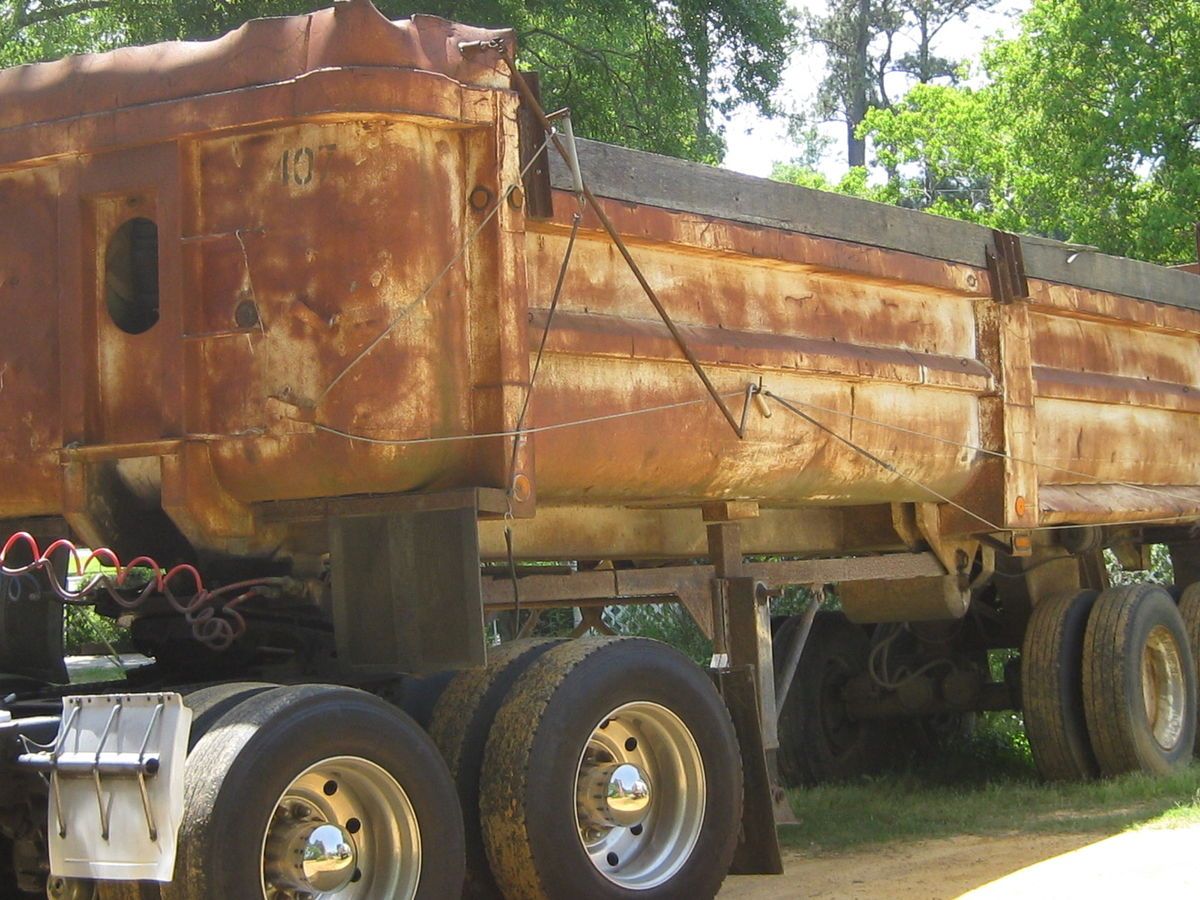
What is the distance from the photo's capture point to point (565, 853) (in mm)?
5406

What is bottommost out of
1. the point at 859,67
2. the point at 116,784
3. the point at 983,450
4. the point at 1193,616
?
the point at 116,784

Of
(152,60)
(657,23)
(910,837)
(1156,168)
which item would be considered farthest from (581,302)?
(1156,168)

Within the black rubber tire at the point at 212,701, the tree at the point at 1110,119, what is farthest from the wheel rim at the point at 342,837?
the tree at the point at 1110,119

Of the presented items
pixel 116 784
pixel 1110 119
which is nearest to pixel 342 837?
pixel 116 784

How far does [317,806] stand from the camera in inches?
191

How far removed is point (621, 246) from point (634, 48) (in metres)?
12.1

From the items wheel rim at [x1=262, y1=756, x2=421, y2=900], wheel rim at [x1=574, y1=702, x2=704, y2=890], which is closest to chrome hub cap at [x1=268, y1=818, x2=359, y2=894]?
wheel rim at [x1=262, y1=756, x2=421, y2=900]

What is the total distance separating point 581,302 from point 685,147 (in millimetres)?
12248

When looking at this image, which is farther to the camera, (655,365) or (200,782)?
(655,365)

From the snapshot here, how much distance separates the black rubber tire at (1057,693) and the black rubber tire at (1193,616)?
1.21m

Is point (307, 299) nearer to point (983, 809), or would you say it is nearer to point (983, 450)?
point (983, 450)

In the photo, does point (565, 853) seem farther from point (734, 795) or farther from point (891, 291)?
point (891, 291)

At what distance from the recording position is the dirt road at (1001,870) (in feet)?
20.9

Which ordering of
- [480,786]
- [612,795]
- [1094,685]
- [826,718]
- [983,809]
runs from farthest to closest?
1. [826,718]
2. [1094,685]
3. [983,809]
4. [612,795]
5. [480,786]
